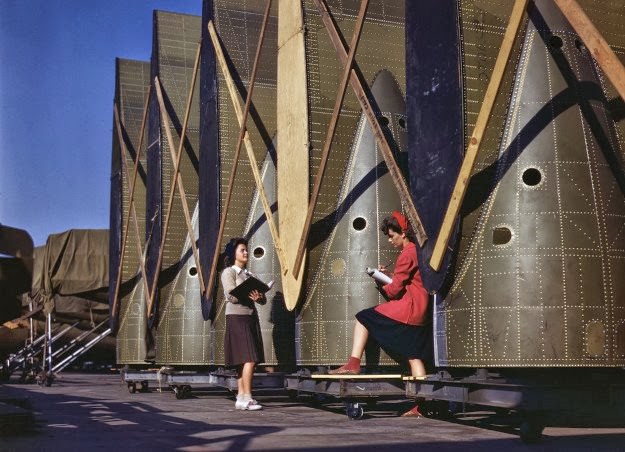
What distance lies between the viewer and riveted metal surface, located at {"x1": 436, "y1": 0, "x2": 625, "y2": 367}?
24.8ft

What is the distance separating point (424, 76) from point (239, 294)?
12.5ft

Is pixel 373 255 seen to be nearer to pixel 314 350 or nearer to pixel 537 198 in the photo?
pixel 314 350

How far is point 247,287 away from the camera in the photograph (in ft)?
35.5

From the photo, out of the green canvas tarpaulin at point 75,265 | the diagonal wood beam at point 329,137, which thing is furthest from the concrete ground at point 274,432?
the green canvas tarpaulin at point 75,265

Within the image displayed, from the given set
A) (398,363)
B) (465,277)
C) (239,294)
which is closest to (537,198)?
(465,277)

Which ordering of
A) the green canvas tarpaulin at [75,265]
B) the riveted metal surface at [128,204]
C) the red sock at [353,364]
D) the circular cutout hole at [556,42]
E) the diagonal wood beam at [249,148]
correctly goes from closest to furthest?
the circular cutout hole at [556,42] → the red sock at [353,364] → the diagonal wood beam at [249,148] → the riveted metal surface at [128,204] → the green canvas tarpaulin at [75,265]

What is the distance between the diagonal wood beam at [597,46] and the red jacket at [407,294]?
3288mm

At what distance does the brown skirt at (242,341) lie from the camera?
10.7 metres

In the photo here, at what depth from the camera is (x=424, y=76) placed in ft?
31.2

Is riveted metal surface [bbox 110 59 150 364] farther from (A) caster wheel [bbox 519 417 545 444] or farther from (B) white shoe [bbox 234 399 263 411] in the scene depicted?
(A) caster wheel [bbox 519 417 545 444]

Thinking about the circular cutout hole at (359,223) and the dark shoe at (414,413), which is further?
the circular cutout hole at (359,223)

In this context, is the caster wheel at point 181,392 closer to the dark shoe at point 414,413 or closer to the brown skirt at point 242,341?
the brown skirt at point 242,341

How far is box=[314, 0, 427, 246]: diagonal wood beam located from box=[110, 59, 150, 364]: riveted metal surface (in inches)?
337

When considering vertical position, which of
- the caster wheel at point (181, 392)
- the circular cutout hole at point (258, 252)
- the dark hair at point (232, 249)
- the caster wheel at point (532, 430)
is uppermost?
the circular cutout hole at point (258, 252)
